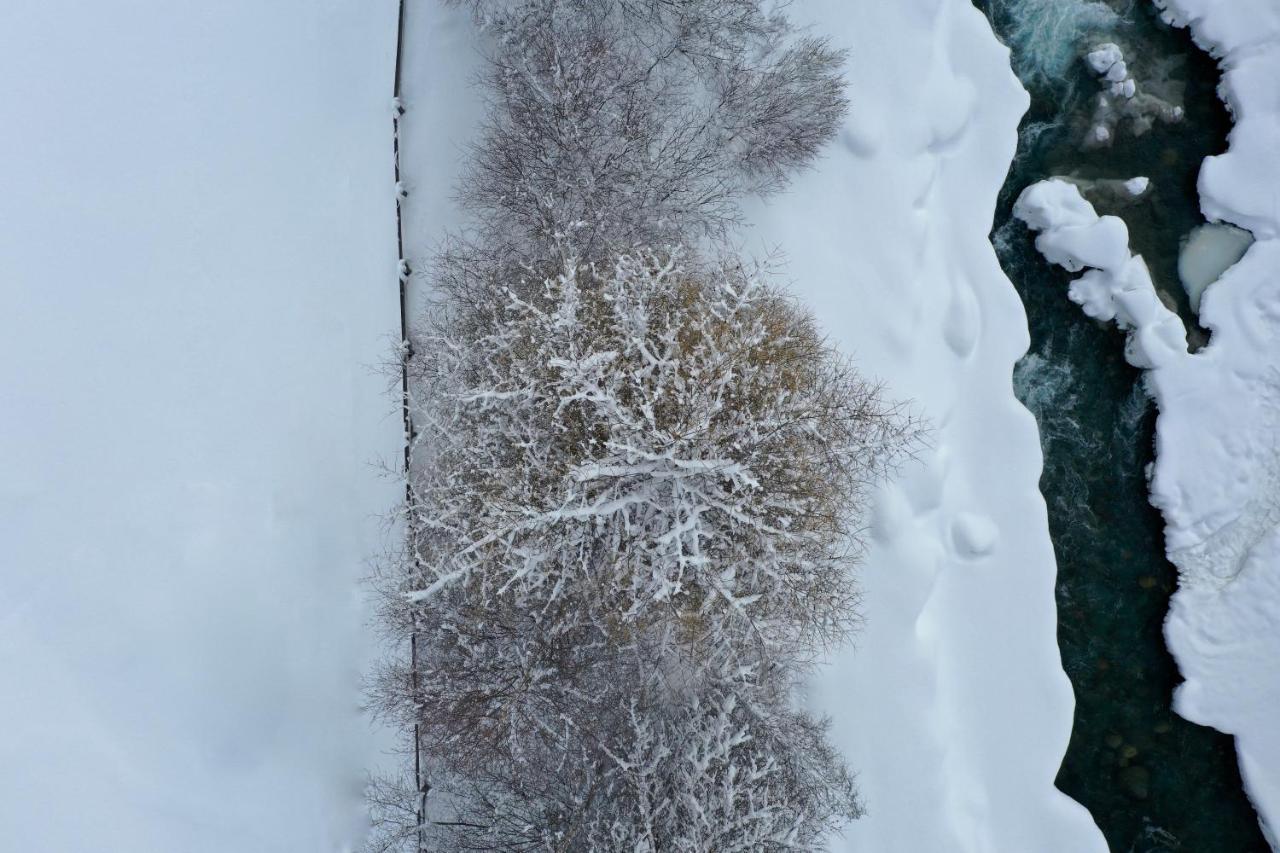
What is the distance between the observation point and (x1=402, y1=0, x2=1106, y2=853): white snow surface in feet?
31.1

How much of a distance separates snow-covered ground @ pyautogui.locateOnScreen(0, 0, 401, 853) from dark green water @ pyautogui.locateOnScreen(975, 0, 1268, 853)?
29.8 feet

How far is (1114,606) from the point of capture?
10.7 metres

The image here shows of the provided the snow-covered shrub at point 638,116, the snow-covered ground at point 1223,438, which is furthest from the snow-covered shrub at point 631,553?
the snow-covered ground at point 1223,438

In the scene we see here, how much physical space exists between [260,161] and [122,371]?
2.83 metres

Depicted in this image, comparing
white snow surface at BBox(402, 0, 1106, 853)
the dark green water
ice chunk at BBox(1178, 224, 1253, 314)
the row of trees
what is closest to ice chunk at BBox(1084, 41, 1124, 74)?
the dark green water

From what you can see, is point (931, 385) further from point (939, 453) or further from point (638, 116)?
point (638, 116)

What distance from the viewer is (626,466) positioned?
23.4 feet

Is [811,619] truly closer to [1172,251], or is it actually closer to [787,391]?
[787,391]

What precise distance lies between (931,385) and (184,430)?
353 inches

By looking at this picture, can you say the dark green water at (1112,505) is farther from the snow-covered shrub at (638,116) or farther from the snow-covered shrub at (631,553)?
the snow-covered shrub at (638,116)

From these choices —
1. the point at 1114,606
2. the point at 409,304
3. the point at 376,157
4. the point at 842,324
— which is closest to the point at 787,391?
the point at 842,324

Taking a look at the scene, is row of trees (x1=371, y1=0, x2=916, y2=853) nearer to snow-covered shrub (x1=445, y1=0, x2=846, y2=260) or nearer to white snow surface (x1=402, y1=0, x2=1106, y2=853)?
snow-covered shrub (x1=445, y1=0, x2=846, y2=260)

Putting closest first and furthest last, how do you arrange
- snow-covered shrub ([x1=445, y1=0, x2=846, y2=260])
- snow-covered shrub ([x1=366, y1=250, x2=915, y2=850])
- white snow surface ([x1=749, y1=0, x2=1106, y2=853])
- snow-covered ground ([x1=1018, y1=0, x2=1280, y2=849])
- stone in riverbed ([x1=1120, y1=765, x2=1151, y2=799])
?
snow-covered shrub ([x1=366, y1=250, x2=915, y2=850])
snow-covered shrub ([x1=445, y1=0, x2=846, y2=260])
white snow surface ([x1=749, y1=0, x2=1106, y2=853])
snow-covered ground ([x1=1018, y1=0, x2=1280, y2=849])
stone in riverbed ([x1=1120, y1=765, x2=1151, y2=799])

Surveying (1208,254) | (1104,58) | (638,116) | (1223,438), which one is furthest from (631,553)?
(1104,58)
